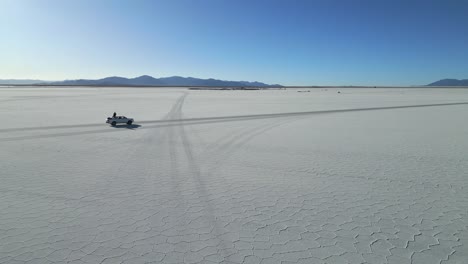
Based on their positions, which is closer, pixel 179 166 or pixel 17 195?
pixel 17 195

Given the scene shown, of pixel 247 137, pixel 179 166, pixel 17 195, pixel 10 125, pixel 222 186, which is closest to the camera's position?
pixel 17 195

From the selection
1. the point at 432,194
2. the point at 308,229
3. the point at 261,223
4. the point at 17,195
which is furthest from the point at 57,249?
the point at 432,194

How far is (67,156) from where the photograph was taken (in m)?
9.75

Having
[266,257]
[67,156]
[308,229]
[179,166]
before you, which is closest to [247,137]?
[179,166]

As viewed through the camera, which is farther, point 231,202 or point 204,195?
point 204,195

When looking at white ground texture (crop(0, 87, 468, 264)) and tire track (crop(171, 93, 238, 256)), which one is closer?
white ground texture (crop(0, 87, 468, 264))

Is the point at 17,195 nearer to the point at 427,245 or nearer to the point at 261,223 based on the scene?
the point at 261,223

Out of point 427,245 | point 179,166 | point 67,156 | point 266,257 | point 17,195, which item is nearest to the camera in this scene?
point 266,257

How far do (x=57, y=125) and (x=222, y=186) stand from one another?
1393 cm

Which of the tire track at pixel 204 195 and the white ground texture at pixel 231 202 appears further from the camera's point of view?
the tire track at pixel 204 195

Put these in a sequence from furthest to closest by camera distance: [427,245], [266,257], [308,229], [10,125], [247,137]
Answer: [10,125]
[247,137]
[308,229]
[427,245]
[266,257]

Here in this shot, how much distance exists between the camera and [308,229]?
5117mm

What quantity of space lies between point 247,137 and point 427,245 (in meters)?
9.41

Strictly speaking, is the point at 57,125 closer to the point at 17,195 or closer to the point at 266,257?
the point at 17,195
